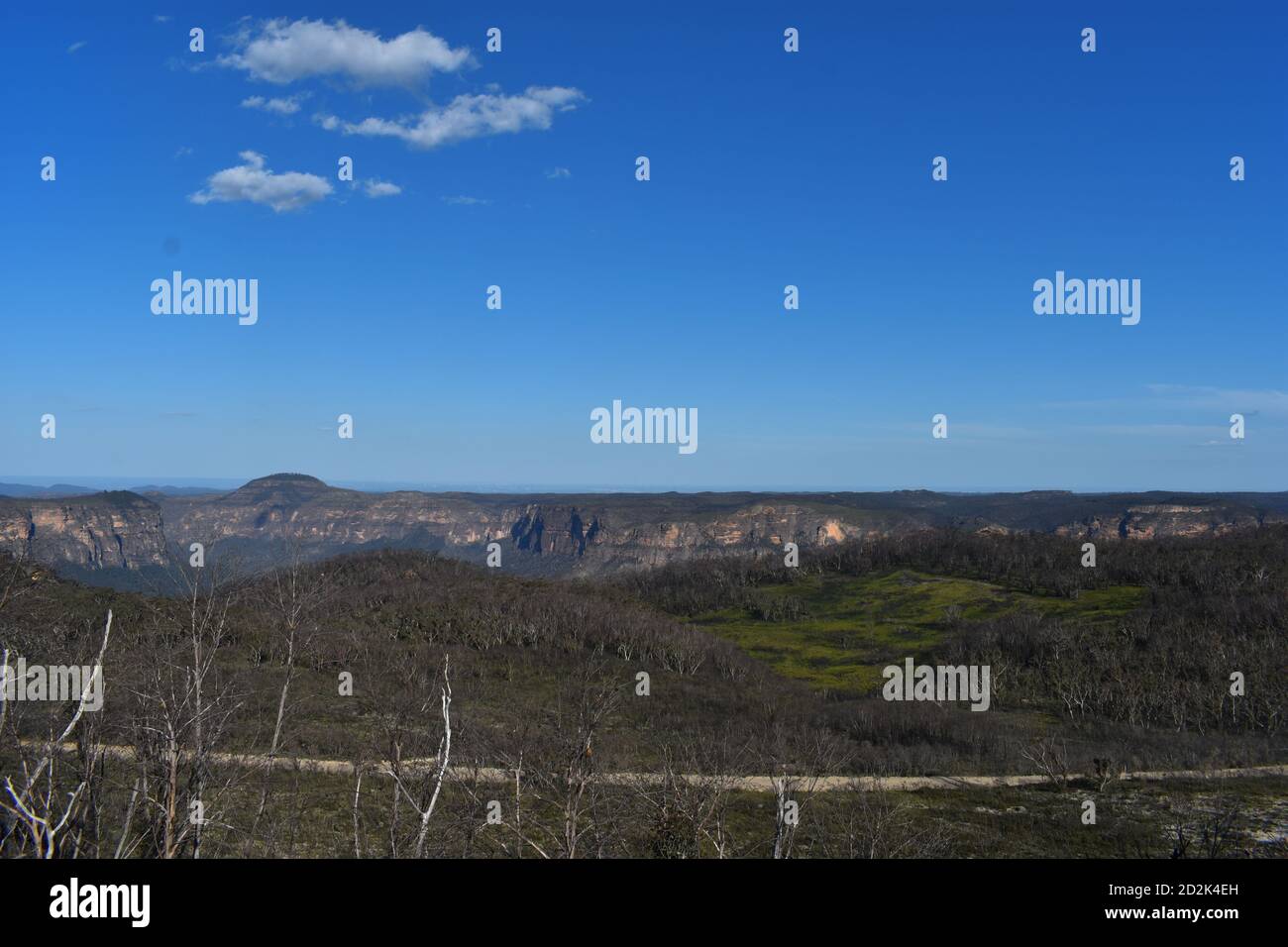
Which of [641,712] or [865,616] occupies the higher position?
[641,712]

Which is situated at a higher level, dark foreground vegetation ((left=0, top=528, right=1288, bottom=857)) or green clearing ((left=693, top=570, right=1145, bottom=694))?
dark foreground vegetation ((left=0, top=528, right=1288, bottom=857))

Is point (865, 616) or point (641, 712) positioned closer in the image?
point (641, 712)

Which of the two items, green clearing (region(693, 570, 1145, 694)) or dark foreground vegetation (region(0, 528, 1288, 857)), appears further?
green clearing (region(693, 570, 1145, 694))

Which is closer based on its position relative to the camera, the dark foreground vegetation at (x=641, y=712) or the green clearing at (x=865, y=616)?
the dark foreground vegetation at (x=641, y=712)
